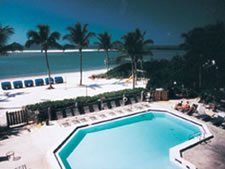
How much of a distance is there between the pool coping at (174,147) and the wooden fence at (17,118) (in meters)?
3.70

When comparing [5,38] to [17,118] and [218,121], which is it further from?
[218,121]

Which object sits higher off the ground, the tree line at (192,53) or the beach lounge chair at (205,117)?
the tree line at (192,53)

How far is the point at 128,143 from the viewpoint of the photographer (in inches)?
472

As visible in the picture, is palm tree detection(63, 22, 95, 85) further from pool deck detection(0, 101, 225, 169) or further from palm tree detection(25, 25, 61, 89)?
pool deck detection(0, 101, 225, 169)

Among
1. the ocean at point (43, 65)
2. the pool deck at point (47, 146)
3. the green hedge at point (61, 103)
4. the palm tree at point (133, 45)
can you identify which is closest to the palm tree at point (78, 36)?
the palm tree at point (133, 45)

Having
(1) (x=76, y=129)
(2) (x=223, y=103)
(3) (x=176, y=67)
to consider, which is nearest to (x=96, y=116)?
(1) (x=76, y=129)

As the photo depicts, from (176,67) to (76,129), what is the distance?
1725cm

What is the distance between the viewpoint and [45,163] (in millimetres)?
9070

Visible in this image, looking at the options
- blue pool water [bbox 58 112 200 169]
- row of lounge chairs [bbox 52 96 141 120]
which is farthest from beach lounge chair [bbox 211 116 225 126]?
row of lounge chairs [bbox 52 96 141 120]

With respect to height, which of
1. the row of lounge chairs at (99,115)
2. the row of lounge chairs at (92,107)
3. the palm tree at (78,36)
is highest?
the palm tree at (78,36)

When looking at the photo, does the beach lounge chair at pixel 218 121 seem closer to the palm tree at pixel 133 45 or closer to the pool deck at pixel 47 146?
the pool deck at pixel 47 146

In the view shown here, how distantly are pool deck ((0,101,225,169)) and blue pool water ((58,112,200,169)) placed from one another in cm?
Answer: 99

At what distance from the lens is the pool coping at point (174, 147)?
909 centimetres

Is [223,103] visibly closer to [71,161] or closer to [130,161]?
[130,161]
